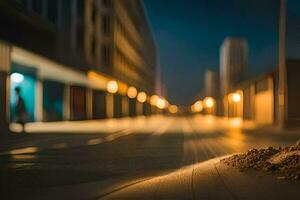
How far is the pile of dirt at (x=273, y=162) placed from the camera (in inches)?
296

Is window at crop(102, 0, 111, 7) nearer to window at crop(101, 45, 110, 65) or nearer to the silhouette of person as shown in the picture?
window at crop(101, 45, 110, 65)

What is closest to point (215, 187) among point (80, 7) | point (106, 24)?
point (80, 7)

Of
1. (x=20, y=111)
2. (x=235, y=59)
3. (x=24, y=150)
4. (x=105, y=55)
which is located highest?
(x=235, y=59)

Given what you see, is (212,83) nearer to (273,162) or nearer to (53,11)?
(53,11)

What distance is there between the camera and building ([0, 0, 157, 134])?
26.7 meters

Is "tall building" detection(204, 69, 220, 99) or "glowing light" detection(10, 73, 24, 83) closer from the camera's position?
"glowing light" detection(10, 73, 24, 83)

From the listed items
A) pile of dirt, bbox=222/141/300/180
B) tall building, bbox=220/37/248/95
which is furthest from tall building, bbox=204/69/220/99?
pile of dirt, bbox=222/141/300/180

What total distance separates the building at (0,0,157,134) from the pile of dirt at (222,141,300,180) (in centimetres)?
1387

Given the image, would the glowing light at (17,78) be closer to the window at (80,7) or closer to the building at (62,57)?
the building at (62,57)

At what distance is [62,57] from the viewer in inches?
1419

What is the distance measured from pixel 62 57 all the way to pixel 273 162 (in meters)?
29.8

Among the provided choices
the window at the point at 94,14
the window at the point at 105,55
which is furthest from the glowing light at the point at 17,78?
the window at the point at 105,55

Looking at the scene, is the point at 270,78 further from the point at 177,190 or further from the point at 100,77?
the point at 177,190

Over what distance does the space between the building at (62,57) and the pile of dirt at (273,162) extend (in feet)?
45.5
